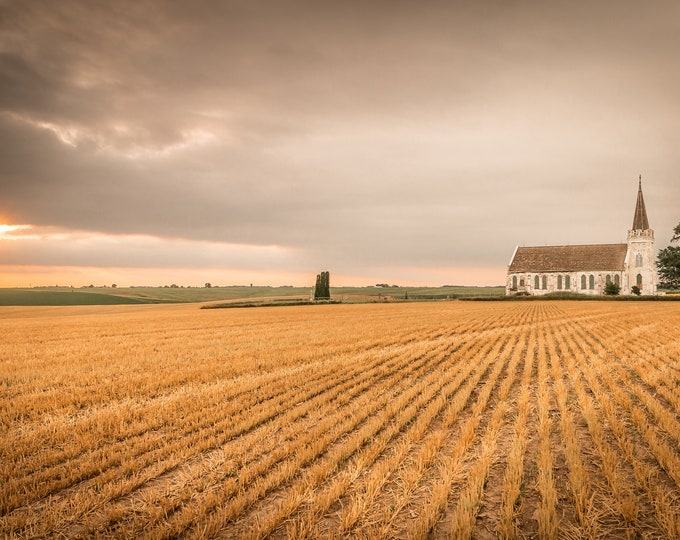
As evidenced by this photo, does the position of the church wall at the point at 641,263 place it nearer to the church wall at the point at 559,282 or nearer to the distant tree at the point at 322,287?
the church wall at the point at 559,282

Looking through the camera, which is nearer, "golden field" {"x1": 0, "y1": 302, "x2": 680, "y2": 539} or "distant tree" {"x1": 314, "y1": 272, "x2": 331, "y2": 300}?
"golden field" {"x1": 0, "y1": 302, "x2": 680, "y2": 539}

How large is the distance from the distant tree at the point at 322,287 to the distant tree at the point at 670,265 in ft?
206

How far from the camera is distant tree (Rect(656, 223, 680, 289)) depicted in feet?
244

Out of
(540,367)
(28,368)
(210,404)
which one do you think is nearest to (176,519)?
(210,404)

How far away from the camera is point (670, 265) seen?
74688 millimetres

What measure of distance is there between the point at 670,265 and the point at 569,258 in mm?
19449

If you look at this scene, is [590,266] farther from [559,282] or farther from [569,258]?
[559,282]

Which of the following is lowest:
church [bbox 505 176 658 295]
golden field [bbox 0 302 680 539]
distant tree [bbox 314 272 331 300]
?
golden field [bbox 0 302 680 539]

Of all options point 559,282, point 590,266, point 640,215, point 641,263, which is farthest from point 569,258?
point 640,215

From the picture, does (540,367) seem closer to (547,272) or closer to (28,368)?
(28,368)

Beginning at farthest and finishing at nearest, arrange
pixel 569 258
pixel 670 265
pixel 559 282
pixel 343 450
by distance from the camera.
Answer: pixel 569 258, pixel 559 282, pixel 670 265, pixel 343 450

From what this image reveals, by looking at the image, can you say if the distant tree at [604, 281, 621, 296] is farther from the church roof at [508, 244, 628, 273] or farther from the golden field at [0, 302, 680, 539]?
the golden field at [0, 302, 680, 539]

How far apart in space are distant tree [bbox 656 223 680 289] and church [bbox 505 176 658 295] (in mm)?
7668

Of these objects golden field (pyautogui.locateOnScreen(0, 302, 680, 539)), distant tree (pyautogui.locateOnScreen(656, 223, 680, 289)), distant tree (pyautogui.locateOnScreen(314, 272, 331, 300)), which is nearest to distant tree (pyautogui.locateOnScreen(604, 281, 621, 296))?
distant tree (pyautogui.locateOnScreen(656, 223, 680, 289))
